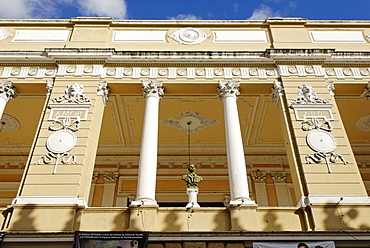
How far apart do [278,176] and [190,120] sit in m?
4.82

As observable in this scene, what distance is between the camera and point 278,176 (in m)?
15.0

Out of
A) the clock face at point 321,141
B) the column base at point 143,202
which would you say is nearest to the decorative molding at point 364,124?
the clock face at point 321,141

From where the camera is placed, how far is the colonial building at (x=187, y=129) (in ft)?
26.2

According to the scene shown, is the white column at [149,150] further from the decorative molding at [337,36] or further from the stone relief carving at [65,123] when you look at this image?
the decorative molding at [337,36]

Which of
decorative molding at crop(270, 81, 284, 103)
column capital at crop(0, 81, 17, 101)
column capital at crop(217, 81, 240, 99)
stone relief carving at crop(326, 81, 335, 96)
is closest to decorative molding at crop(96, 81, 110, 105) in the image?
column capital at crop(0, 81, 17, 101)

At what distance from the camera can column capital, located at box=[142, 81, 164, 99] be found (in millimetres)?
10773

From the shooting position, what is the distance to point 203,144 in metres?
15.3

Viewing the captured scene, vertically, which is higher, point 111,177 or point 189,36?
point 189,36

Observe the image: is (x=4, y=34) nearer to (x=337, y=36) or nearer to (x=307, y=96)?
(x=307, y=96)

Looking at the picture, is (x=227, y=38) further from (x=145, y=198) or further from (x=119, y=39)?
(x=145, y=198)

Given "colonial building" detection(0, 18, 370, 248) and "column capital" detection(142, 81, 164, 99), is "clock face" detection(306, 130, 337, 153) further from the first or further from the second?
"column capital" detection(142, 81, 164, 99)

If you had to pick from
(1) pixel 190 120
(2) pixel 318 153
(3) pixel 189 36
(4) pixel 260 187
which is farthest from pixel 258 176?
(3) pixel 189 36

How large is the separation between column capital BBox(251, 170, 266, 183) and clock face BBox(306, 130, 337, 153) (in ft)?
18.6

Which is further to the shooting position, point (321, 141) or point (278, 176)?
point (278, 176)
